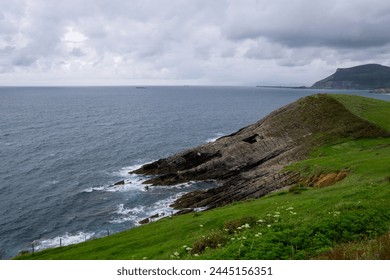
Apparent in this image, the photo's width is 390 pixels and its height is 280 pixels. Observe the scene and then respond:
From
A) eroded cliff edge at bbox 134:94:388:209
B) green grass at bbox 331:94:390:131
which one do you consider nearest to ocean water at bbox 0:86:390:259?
eroded cliff edge at bbox 134:94:388:209

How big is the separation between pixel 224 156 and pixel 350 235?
2468 inches

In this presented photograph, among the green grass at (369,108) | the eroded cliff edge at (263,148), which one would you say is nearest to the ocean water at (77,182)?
the eroded cliff edge at (263,148)

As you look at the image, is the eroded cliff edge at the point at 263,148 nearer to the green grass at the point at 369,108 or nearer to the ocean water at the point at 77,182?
the green grass at the point at 369,108

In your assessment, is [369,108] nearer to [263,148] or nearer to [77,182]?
[263,148]

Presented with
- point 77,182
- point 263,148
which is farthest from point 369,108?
point 77,182

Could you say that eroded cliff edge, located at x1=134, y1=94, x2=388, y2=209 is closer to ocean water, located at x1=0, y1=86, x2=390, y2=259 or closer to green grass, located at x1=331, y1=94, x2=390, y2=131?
green grass, located at x1=331, y1=94, x2=390, y2=131

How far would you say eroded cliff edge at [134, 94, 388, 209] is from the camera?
2884 inches

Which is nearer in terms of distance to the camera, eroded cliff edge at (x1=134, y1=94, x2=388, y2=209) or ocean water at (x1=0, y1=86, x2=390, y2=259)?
ocean water at (x1=0, y1=86, x2=390, y2=259)

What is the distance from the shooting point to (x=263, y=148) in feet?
270

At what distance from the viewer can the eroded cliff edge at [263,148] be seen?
73.2m

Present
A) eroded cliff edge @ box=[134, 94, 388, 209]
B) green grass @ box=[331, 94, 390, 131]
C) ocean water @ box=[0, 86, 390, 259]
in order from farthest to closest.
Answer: green grass @ box=[331, 94, 390, 131], eroded cliff edge @ box=[134, 94, 388, 209], ocean water @ box=[0, 86, 390, 259]

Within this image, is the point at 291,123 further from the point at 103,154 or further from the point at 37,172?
the point at 37,172

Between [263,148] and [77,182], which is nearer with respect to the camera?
[77,182]
